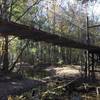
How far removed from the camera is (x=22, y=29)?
1162 centimetres

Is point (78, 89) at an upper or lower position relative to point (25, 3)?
lower

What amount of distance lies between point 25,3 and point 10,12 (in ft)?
7.45

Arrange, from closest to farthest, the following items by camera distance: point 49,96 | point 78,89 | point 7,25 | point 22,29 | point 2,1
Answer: point 7,25
point 22,29
point 49,96
point 78,89
point 2,1

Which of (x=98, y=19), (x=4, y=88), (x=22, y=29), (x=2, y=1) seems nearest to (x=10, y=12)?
(x=2, y=1)

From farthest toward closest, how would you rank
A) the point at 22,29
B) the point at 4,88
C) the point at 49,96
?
the point at 4,88, the point at 49,96, the point at 22,29

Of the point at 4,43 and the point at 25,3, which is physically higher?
the point at 25,3

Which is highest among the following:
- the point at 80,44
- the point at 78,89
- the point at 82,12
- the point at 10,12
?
the point at 82,12

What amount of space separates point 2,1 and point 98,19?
33853mm

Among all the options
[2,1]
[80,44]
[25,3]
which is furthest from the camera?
[25,3]

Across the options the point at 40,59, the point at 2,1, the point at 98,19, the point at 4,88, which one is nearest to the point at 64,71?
the point at 2,1

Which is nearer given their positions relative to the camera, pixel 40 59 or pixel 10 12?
pixel 10 12

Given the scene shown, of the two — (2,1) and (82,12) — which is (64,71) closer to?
(2,1)

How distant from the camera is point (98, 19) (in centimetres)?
5747

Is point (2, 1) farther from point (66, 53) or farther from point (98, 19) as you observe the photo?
point (98, 19)
